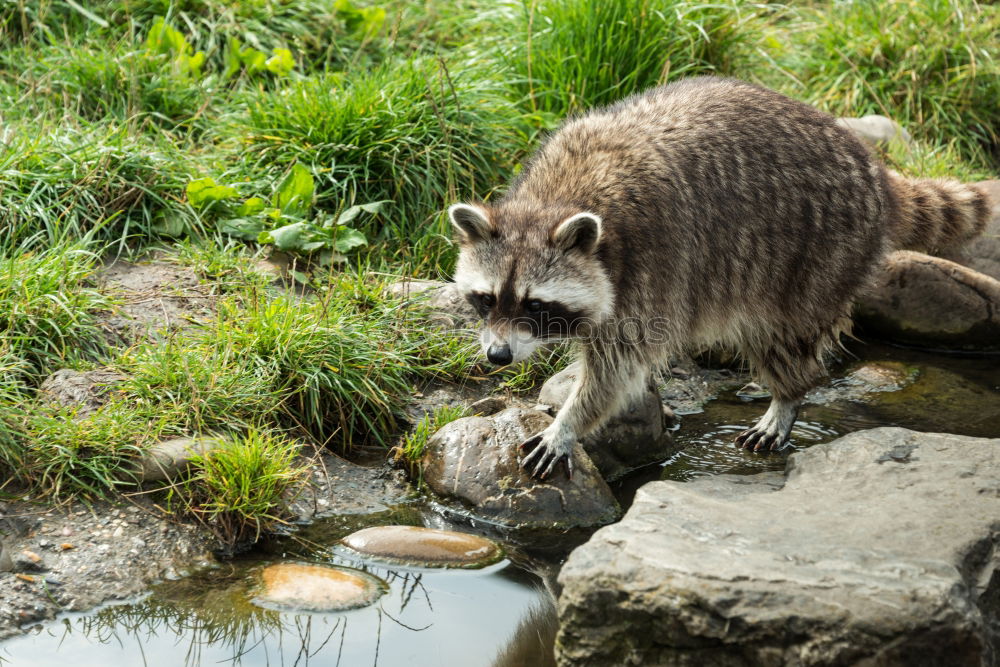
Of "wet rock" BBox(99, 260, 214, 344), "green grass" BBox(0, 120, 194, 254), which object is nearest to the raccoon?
"wet rock" BBox(99, 260, 214, 344)

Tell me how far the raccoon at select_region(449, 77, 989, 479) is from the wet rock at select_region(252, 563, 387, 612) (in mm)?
740

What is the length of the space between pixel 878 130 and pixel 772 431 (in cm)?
243

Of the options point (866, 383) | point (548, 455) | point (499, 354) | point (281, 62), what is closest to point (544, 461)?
point (548, 455)

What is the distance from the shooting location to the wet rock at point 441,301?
14.6 feet

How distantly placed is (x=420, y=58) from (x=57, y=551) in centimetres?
313

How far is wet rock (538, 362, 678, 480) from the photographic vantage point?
397cm

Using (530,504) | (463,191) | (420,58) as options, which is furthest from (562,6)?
(530,504)

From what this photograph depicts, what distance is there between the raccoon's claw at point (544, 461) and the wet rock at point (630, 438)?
11.9 inches

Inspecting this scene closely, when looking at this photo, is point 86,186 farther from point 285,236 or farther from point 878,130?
point 878,130

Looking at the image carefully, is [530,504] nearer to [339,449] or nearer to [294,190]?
[339,449]

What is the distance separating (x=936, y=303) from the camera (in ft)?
16.0

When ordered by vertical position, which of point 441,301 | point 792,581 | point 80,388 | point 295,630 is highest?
point 792,581

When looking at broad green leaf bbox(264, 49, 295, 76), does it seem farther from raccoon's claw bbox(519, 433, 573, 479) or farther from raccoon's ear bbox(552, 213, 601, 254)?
raccoon's claw bbox(519, 433, 573, 479)

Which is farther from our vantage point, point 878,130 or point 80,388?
point 878,130
